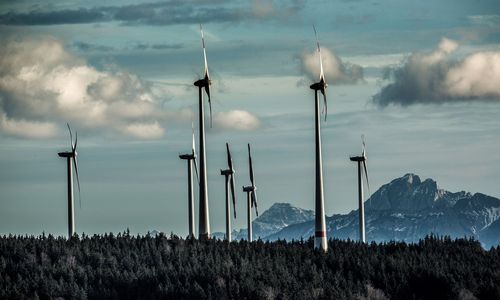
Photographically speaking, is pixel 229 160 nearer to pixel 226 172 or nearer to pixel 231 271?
pixel 226 172

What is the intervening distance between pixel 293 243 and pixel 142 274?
2369 cm

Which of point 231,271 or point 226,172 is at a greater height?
point 226,172

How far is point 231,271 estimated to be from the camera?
280 ft

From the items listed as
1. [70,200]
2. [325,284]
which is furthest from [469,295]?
[70,200]

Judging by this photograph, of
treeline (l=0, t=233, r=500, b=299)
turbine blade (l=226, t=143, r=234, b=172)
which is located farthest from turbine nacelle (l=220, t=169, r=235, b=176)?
treeline (l=0, t=233, r=500, b=299)

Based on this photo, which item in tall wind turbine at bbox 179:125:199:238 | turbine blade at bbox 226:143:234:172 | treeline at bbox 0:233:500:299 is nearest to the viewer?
treeline at bbox 0:233:500:299

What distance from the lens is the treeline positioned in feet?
264

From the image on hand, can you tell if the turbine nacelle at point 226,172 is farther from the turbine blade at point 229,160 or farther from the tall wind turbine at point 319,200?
the tall wind turbine at point 319,200

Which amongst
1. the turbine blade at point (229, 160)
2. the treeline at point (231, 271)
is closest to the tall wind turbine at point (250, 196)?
the turbine blade at point (229, 160)

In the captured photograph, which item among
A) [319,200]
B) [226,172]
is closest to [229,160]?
[226,172]

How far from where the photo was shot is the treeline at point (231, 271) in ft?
264

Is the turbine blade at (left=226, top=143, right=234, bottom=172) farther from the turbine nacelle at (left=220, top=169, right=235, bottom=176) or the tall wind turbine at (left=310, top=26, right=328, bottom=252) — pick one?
the tall wind turbine at (left=310, top=26, right=328, bottom=252)

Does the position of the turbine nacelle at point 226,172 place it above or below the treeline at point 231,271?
above

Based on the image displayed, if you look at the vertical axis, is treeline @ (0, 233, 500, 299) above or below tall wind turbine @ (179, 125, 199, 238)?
below
